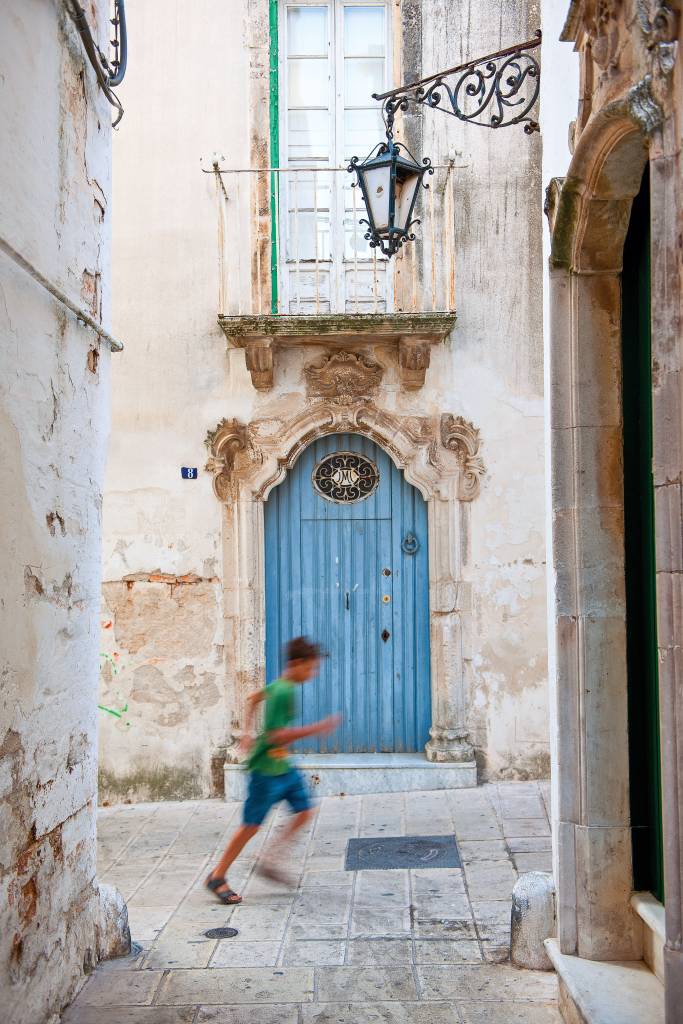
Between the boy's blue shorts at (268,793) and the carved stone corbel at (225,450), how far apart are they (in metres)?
3.21

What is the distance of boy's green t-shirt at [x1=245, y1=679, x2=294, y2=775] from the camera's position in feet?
18.9

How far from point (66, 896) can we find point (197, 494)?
449 centimetres

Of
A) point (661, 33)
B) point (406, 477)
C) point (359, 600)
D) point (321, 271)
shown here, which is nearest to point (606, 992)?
point (661, 33)

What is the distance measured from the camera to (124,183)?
8.84 m

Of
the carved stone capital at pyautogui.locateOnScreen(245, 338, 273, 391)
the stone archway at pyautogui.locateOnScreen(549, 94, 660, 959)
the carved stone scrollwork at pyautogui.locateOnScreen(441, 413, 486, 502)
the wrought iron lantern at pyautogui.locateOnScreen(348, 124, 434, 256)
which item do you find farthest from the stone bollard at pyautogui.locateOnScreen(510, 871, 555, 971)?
the carved stone capital at pyautogui.locateOnScreen(245, 338, 273, 391)

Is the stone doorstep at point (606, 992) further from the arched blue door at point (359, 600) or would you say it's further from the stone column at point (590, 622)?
the arched blue door at point (359, 600)

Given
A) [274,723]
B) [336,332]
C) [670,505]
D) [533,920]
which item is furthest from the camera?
[336,332]

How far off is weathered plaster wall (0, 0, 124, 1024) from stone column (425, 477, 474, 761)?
394cm

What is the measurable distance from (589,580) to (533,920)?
1.57 meters

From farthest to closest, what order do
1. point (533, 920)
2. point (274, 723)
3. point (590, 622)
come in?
point (274, 723) → point (533, 920) → point (590, 622)

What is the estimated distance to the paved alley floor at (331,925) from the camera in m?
4.53

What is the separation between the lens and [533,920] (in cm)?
474

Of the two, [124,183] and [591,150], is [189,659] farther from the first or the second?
[591,150]

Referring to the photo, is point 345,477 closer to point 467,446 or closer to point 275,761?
point 467,446
